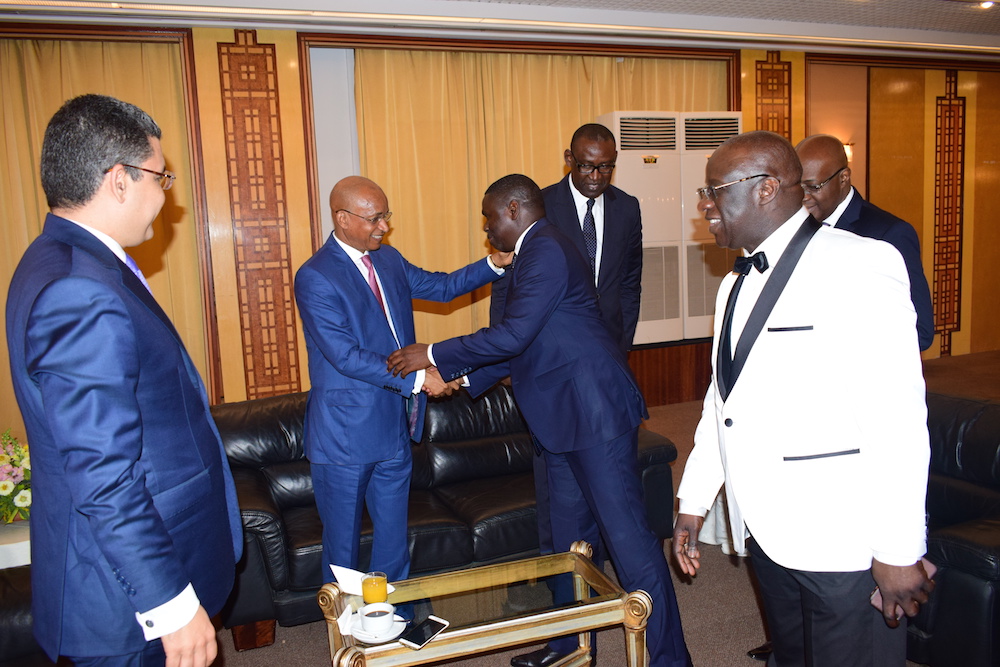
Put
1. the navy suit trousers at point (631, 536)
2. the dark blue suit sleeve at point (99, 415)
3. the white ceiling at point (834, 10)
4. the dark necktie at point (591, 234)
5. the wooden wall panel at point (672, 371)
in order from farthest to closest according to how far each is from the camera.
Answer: the wooden wall panel at point (672, 371) → the white ceiling at point (834, 10) → the dark necktie at point (591, 234) → the navy suit trousers at point (631, 536) → the dark blue suit sleeve at point (99, 415)

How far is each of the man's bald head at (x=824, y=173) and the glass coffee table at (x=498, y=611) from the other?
1.62 m

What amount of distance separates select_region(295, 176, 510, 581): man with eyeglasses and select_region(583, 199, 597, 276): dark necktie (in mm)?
1177

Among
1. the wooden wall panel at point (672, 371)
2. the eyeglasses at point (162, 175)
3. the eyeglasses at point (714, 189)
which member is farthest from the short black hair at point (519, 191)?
the wooden wall panel at point (672, 371)

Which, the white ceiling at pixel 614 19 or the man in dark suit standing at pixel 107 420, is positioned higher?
the white ceiling at pixel 614 19

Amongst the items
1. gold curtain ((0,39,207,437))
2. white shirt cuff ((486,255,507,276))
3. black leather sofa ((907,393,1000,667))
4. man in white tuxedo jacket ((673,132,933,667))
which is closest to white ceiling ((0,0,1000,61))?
gold curtain ((0,39,207,437))

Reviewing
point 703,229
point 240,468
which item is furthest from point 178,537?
point 703,229

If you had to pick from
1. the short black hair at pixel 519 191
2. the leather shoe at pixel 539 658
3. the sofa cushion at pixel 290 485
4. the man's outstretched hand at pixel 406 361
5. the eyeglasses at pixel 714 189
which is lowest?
the leather shoe at pixel 539 658

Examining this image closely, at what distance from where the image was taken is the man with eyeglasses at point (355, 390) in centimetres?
270

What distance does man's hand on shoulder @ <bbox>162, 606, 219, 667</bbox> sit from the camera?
1.39 meters

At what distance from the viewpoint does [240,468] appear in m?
3.58

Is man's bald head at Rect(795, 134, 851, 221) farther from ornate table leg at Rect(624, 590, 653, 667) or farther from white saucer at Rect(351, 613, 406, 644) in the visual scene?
white saucer at Rect(351, 613, 406, 644)

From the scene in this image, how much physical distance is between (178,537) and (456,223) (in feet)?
16.8

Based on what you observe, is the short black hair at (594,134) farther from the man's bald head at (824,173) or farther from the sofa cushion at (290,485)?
the sofa cushion at (290,485)

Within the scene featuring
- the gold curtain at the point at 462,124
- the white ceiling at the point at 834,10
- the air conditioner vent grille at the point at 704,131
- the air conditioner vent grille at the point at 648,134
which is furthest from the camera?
the air conditioner vent grille at the point at 704,131
